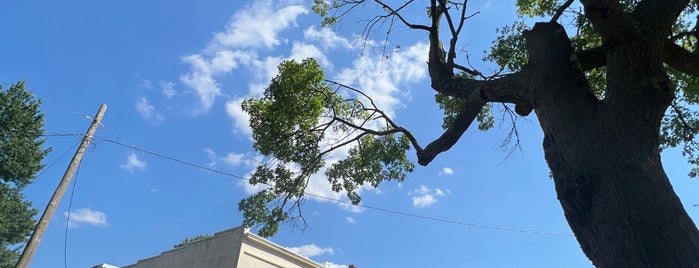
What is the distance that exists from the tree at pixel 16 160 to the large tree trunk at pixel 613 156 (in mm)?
26749

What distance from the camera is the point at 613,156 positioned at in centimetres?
387

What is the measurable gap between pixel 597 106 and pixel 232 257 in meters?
11.9

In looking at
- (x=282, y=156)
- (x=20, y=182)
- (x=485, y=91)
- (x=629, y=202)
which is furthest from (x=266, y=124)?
(x=20, y=182)

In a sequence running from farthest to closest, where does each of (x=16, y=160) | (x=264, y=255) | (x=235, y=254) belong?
1. (x=16, y=160)
2. (x=264, y=255)
3. (x=235, y=254)

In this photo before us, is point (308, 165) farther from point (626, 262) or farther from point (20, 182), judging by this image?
point (20, 182)

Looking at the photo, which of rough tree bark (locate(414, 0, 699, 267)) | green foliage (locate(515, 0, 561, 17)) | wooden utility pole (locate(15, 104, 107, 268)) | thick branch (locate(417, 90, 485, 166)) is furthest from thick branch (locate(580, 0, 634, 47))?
wooden utility pole (locate(15, 104, 107, 268))

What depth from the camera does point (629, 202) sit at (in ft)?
11.8

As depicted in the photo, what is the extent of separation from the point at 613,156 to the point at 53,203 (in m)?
11.4

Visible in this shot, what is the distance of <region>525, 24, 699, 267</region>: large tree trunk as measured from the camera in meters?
3.42

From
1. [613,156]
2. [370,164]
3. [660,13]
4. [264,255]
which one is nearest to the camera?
[613,156]

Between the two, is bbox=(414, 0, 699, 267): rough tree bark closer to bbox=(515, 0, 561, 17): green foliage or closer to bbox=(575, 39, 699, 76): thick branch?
bbox=(575, 39, 699, 76): thick branch

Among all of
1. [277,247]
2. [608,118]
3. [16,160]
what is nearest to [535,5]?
[608,118]

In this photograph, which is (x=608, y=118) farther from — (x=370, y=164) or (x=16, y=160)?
(x=16, y=160)

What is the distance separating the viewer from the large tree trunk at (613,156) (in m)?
3.42
